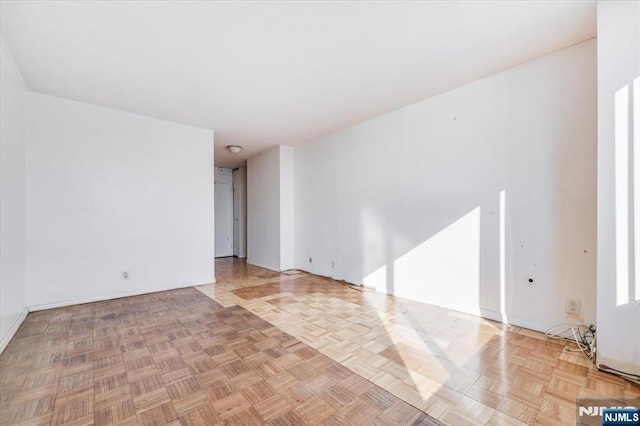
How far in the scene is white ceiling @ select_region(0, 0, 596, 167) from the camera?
188 cm

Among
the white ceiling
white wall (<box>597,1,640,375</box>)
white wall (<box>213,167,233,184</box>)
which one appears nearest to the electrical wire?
white wall (<box>597,1,640,375</box>)

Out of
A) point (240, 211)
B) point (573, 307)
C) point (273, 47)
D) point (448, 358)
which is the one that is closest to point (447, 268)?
point (573, 307)

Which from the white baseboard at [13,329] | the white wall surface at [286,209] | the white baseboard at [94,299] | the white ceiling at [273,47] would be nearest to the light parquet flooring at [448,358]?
the white baseboard at [94,299]

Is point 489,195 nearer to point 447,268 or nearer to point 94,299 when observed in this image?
point 447,268

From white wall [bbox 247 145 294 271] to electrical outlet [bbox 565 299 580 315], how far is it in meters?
4.14

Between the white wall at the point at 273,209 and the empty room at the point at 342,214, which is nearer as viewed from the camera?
the empty room at the point at 342,214

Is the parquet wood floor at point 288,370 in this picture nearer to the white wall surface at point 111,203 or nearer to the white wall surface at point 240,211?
the white wall surface at point 111,203

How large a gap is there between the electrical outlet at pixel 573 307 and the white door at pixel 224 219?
6931mm

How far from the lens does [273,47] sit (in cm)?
228

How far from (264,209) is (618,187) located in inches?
202

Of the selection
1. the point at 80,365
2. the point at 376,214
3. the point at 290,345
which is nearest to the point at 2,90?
the point at 80,365

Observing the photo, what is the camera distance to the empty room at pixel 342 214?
1700mm

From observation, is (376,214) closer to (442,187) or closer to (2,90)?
(442,187)

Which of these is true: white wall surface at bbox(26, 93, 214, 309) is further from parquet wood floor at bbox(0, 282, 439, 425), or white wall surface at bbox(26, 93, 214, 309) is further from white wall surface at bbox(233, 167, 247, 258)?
white wall surface at bbox(233, 167, 247, 258)
